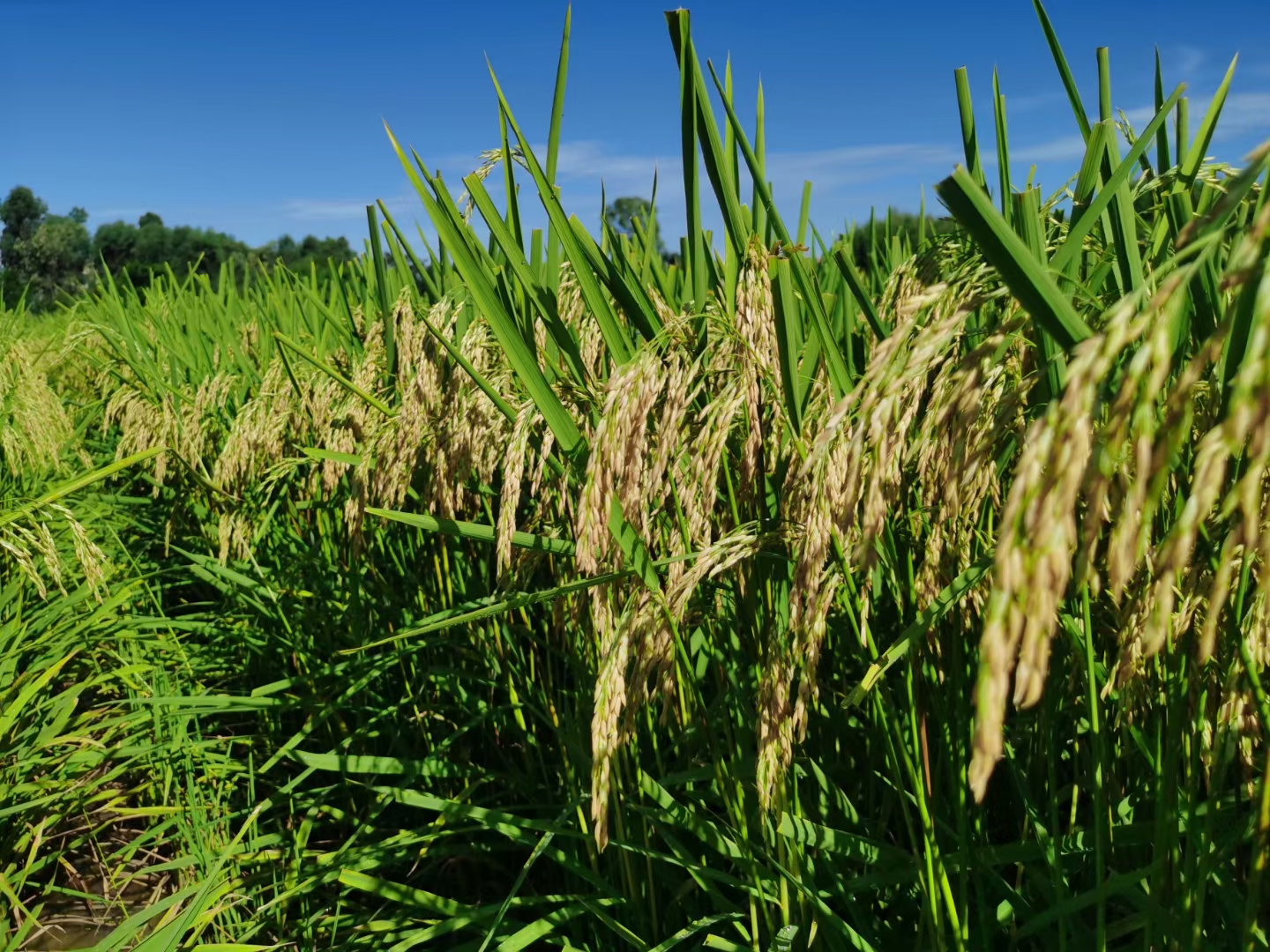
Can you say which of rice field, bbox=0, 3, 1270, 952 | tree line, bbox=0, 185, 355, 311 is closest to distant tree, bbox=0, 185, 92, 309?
tree line, bbox=0, 185, 355, 311

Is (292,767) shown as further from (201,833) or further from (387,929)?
(387,929)

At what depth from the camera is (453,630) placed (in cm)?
237

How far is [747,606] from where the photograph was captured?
1.51m

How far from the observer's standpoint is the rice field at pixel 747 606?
2.52 ft

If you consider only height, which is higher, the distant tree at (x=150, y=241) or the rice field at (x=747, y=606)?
the distant tree at (x=150, y=241)

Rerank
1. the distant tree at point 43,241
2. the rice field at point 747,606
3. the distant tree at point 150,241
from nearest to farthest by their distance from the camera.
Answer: the rice field at point 747,606
the distant tree at point 150,241
the distant tree at point 43,241

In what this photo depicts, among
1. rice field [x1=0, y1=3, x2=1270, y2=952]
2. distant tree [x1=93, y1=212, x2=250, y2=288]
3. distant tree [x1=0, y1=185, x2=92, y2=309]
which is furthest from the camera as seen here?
distant tree [x1=0, y1=185, x2=92, y2=309]

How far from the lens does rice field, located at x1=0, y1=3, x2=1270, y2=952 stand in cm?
77

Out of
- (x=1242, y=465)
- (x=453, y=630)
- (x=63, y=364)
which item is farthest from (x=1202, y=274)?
(x=63, y=364)

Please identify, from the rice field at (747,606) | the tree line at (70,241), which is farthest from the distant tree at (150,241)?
the rice field at (747,606)

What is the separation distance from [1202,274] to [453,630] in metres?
1.76

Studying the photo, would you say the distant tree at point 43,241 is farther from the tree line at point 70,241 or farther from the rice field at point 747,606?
the rice field at point 747,606

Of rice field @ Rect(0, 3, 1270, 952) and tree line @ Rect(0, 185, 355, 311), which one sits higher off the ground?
tree line @ Rect(0, 185, 355, 311)

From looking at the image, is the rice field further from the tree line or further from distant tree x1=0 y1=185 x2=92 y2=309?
distant tree x1=0 y1=185 x2=92 y2=309
